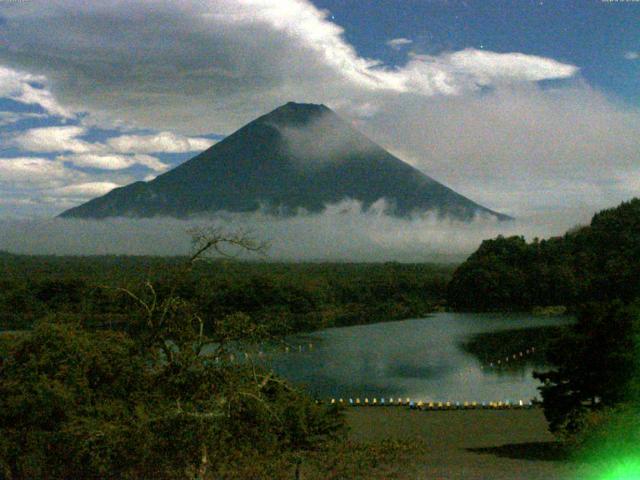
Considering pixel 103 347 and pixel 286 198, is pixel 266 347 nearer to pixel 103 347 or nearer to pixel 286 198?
pixel 103 347

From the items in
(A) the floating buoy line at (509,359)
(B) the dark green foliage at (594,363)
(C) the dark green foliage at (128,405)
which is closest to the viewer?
(C) the dark green foliage at (128,405)

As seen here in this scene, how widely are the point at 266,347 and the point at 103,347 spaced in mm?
1431

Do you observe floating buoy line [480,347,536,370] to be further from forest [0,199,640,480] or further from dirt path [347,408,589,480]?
forest [0,199,640,480]

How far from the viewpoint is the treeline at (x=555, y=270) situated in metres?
47.2

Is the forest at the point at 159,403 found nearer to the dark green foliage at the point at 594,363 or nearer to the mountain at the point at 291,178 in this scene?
the dark green foliage at the point at 594,363

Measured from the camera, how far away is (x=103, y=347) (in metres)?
6.07

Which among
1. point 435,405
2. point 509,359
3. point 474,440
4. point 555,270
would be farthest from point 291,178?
point 474,440

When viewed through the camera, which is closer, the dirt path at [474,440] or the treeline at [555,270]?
the dirt path at [474,440]

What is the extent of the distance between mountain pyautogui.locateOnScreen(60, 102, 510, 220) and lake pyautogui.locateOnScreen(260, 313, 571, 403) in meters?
111

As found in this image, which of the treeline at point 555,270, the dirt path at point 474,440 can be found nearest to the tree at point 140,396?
the dirt path at point 474,440

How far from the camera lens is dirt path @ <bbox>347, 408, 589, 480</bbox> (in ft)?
20.8

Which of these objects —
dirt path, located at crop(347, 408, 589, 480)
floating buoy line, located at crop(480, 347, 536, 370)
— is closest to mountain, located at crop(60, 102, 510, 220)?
floating buoy line, located at crop(480, 347, 536, 370)

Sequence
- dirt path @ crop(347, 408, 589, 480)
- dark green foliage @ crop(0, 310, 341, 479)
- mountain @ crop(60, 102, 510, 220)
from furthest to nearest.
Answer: mountain @ crop(60, 102, 510, 220) → dirt path @ crop(347, 408, 589, 480) → dark green foliage @ crop(0, 310, 341, 479)

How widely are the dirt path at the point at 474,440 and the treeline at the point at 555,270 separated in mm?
33105
